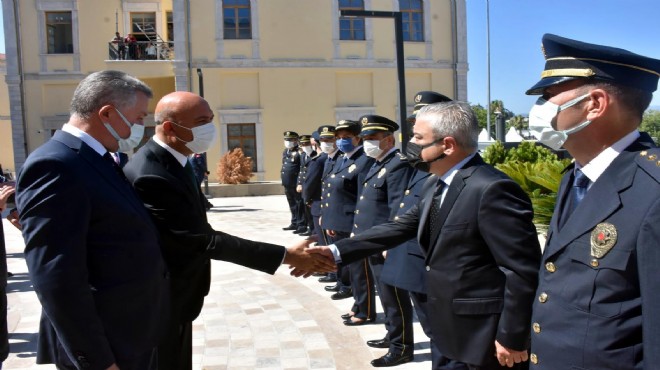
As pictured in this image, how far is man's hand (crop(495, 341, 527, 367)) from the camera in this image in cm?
259

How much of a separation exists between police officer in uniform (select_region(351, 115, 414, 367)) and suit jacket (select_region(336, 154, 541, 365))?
185 centimetres

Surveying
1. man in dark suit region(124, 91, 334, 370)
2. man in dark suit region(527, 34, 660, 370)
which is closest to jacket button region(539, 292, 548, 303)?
man in dark suit region(527, 34, 660, 370)

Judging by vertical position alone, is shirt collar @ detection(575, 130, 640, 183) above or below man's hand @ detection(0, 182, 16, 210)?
above

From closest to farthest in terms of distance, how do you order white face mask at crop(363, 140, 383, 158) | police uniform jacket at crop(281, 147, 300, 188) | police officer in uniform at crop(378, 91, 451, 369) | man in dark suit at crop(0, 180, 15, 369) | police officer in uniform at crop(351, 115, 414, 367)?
man in dark suit at crop(0, 180, 15, 369) → police officer in uniform at crop(378, 91, 451, 369) → police officer in uniform at crop(351, 115, 414, 367) → white face mask at crop(363, 140, 383, 158) → police uniform jacket at crop(281, 147, 300, 188)

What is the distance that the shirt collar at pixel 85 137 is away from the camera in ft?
8.36

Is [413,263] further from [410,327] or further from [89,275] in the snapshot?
[89,275]

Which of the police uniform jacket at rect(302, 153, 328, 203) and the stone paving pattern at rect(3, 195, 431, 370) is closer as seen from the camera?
the stone paving pattern at rect(3, 195, 431, 370)

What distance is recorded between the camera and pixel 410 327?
4918mm

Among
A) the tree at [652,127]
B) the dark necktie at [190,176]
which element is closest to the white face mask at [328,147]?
the dark necktie at [190,176]

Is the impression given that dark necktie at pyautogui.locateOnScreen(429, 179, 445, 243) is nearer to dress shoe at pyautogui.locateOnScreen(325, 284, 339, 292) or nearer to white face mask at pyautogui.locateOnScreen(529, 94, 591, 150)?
white face mask at pyautogui.locateOnScreen(529, 94, 591, 150)

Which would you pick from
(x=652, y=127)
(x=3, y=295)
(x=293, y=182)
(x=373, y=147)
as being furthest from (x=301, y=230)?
(x=652, y=127)

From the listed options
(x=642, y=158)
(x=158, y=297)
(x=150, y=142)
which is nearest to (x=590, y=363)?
(x=642, y=158)

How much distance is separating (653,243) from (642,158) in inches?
12.6

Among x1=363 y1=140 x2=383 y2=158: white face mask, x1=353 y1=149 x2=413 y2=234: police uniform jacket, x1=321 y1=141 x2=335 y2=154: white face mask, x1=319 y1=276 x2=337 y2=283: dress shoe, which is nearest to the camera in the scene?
x1=353 y1=149 x2=413 y2=234: police uniform jacket
